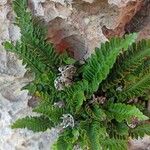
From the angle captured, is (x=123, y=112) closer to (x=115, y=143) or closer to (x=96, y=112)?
(x=96, y=112)

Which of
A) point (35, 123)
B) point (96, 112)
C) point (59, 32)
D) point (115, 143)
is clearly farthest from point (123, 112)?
point (59, 32)

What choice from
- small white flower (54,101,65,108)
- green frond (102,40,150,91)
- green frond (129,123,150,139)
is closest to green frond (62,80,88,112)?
small white flower (54,101,65,108)

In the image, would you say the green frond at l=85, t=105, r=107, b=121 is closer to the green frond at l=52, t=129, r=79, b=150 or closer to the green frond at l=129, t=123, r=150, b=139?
the green frond at l=52, t=129, r=79, b=150

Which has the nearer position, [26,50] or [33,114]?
[26,50]

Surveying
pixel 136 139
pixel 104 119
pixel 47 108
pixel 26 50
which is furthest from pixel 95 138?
pixel 26 50

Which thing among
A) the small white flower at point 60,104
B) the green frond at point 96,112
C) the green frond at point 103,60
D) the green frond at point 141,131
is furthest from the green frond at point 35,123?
the green frond at point 141,131

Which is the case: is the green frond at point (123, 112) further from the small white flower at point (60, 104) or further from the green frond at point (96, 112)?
the small white flower at point (60, 104)

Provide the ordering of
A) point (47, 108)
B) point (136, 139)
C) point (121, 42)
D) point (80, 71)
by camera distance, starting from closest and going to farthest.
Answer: point (121, 42)
point (47, 108)
point (80, 71)
point (136, 139)

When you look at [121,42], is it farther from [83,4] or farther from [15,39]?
[15,39]
